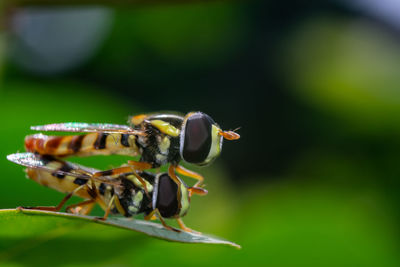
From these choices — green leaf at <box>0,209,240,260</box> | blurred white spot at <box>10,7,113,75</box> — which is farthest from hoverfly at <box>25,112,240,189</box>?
blurred white spot at <box>10,7,113,75</box>

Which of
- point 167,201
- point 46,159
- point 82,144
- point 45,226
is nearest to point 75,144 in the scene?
point 82,144

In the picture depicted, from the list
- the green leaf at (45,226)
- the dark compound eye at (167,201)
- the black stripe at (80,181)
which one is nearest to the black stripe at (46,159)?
the black stripe at (80,181)

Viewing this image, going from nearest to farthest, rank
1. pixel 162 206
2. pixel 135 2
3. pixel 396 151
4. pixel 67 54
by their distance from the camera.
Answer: pixel 162 206 → pixel 135 2 → pixel 396 151 → pixel 67 54

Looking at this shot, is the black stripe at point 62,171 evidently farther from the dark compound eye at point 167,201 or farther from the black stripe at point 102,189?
the dark compound eye at point 167,201

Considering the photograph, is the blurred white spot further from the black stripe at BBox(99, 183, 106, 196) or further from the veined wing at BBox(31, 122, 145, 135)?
the black stripe at BBox(99, 183, 106, 196)

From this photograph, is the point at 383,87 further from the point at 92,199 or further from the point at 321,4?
the point at 92,199

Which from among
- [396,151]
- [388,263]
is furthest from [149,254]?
[396,151]
